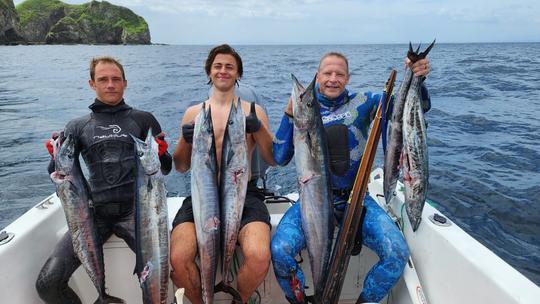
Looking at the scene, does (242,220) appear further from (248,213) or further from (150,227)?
(150,227)

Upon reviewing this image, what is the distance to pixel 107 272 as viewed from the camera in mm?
3123

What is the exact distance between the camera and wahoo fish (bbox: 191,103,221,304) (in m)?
2.74

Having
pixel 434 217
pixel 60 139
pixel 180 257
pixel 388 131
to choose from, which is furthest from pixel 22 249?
pixel 434 217

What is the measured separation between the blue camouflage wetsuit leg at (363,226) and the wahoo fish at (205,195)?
0.44 m

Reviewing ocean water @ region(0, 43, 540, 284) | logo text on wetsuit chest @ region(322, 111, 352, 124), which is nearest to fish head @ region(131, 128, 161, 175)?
logo text on wetsuit chest @ region(322, 111, 352, 124)

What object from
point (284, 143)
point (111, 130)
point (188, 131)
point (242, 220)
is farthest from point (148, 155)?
point (284, 143)

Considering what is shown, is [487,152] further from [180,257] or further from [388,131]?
[180,257]

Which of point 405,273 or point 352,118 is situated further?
point 352,118

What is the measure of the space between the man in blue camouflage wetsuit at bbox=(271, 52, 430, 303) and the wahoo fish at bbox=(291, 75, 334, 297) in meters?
0.12

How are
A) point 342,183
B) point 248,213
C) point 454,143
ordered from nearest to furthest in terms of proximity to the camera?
1. point 248,213
2. point 342,183
3. point 454,143

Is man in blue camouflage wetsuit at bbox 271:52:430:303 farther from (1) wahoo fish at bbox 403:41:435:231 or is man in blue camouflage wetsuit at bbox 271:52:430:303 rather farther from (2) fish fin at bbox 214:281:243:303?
(2) fish fin at bbox 214:281:243:303

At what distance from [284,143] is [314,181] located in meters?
0.43

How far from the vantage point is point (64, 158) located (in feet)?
8.71

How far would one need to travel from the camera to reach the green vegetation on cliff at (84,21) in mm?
94900
